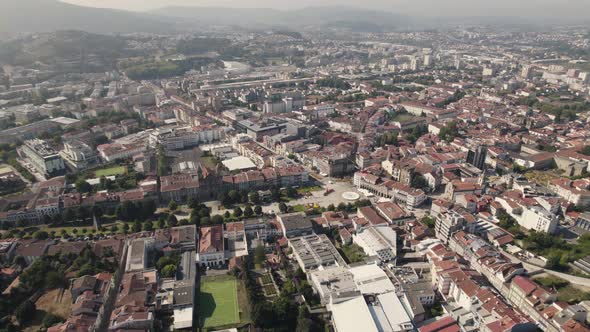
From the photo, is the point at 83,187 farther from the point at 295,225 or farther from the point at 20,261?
the point at 295,225

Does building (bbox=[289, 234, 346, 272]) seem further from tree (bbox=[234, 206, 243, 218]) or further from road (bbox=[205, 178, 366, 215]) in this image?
road (bbox=[205, 178, 366, 215])

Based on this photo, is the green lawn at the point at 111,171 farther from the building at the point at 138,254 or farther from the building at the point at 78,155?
the building at the point at 138,254

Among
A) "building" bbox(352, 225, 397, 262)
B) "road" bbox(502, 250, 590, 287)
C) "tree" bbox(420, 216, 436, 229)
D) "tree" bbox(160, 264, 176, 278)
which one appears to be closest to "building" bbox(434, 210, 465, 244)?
"tree" bbox(420, 216, 436, 229)

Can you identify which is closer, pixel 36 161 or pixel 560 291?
pixel 560 291

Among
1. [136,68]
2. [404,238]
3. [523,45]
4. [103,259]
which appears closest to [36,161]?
[103,259]

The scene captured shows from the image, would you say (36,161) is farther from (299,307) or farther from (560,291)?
(560,291)

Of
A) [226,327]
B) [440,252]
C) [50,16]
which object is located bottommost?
[226,327]
